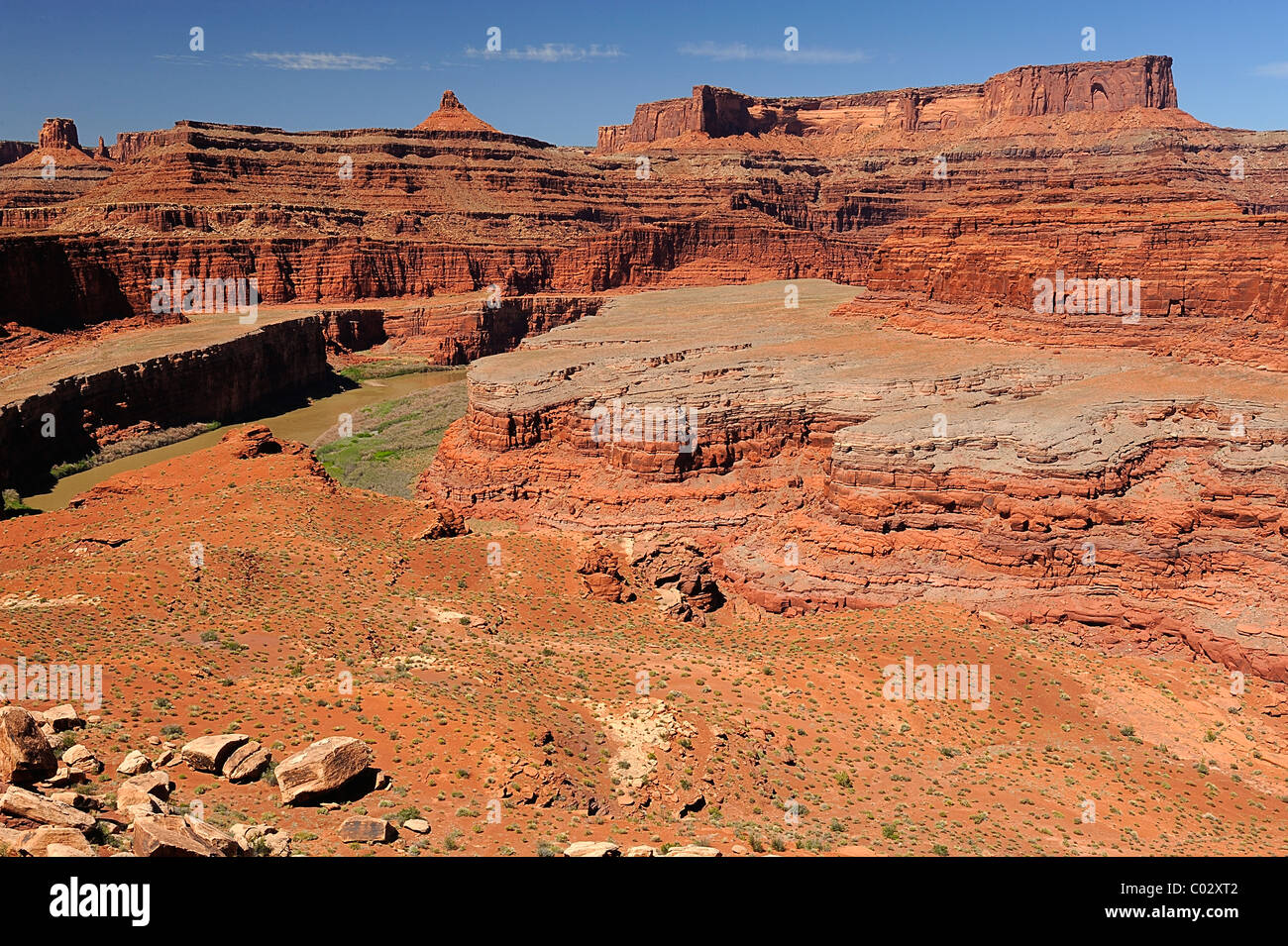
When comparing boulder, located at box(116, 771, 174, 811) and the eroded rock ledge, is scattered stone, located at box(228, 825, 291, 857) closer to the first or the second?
boulder, located at box(116, 771, 174, 811)

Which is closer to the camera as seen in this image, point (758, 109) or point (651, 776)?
point (651, 776)

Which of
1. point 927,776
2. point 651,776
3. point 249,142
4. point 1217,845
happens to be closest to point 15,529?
point 651,776

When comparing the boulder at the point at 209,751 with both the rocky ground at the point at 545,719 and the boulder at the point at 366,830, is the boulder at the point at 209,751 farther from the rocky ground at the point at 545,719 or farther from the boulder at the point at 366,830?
the boulder at the point at 366,830

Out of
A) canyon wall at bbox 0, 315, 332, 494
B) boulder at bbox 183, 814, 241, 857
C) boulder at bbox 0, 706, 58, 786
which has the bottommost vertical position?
boulder at bbox 183, 814, 241, 857

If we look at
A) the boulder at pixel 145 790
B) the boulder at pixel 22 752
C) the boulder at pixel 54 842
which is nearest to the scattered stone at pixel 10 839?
the boulder at pixel 54 842

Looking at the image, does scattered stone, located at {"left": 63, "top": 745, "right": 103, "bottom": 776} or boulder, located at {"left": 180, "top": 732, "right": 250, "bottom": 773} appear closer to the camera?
scattered stone, located at {"left": 63, "top": 745, "right": 103, "bottom": 776}

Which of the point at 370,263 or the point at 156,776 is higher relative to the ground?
the point at 370,263

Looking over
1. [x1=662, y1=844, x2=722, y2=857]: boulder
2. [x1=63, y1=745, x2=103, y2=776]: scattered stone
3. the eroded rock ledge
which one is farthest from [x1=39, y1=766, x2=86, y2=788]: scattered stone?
the eroded rock ledge
